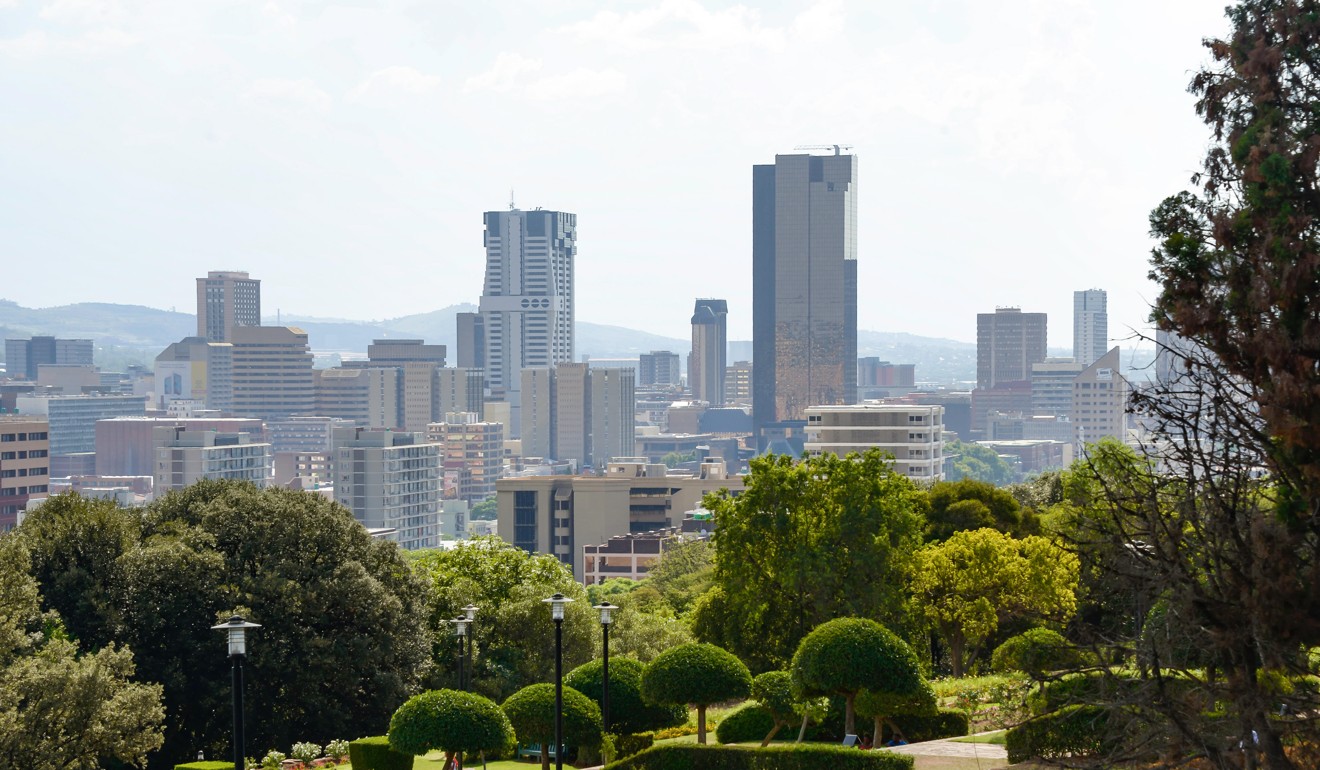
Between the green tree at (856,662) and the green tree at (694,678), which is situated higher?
the green tree at (856,662)

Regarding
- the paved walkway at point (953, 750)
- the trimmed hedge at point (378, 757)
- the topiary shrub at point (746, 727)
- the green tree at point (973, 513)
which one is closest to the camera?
the paved walkway at point (953, 750)

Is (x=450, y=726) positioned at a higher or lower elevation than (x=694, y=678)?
lower

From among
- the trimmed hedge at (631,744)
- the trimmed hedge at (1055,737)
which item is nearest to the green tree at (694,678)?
the trimmed hedge at (631,744)

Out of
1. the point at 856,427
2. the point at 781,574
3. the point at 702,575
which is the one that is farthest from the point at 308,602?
the point at 856,427

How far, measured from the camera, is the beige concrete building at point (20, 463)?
427ft

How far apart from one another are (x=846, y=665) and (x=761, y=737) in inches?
144

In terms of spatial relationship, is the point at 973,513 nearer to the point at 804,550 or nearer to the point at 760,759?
→ the point at 804,550

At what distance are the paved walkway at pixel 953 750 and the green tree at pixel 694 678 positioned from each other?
2.51 metres

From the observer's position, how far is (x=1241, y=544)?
13.5m

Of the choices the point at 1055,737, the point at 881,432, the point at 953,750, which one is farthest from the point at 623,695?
the point at 881,432

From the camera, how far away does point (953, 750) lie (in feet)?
70.6

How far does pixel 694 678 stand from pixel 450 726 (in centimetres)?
366

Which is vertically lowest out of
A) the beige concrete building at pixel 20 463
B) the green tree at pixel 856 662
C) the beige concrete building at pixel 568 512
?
the beige concrete building at pixel 568 512

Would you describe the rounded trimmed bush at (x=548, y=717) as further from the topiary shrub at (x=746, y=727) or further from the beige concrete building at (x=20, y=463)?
the beige concrete building at (x=20, y=463)
